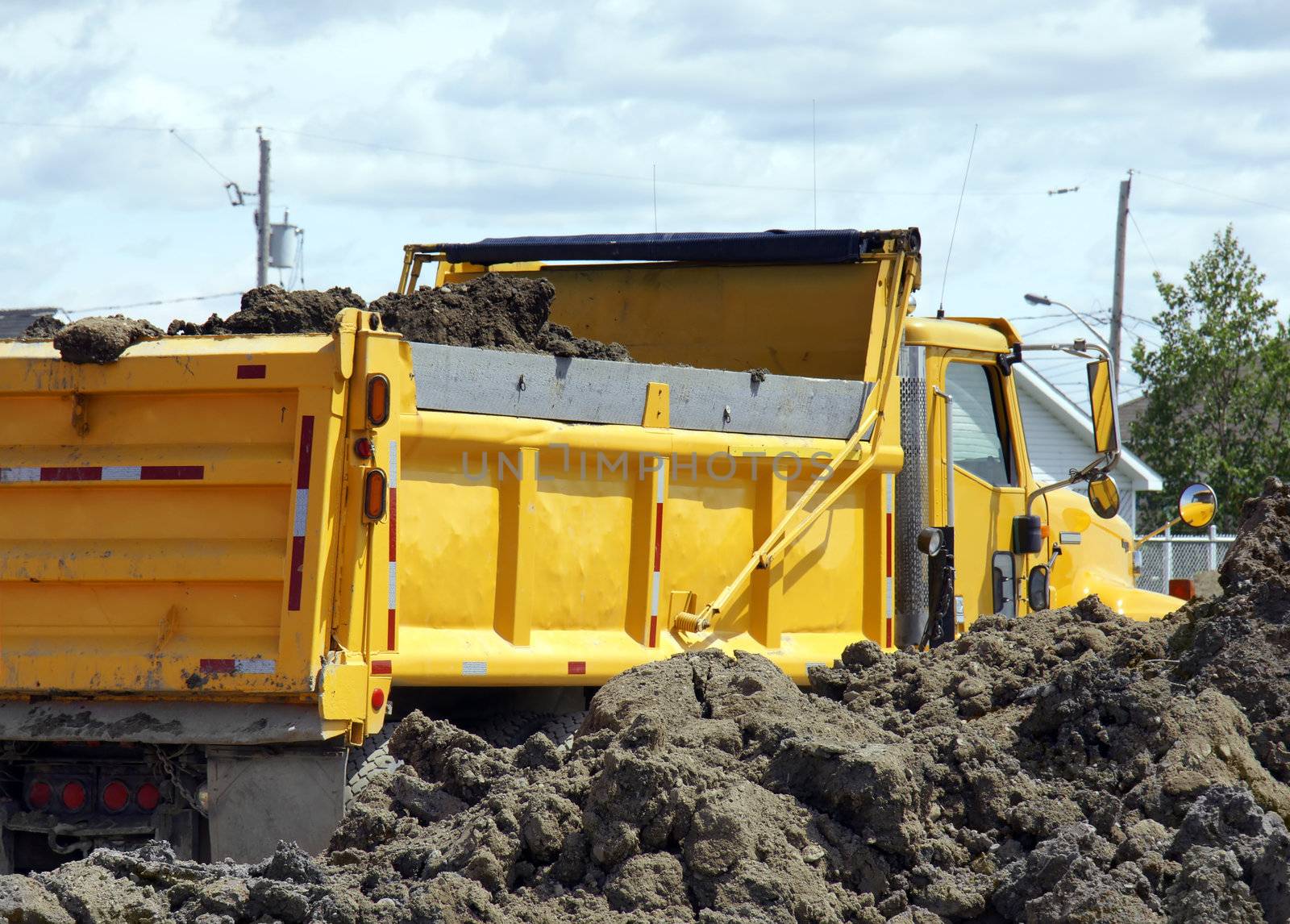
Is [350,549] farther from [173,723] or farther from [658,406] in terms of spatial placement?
[658,406]

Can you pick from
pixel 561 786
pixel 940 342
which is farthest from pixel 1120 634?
pixel 561 786

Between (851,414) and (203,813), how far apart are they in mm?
3156

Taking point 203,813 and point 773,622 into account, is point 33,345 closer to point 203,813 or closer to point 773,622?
point 203,813

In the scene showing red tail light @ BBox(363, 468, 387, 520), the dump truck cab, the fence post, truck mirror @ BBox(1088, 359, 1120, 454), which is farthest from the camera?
the fence post

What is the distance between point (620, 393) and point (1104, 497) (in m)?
2.98

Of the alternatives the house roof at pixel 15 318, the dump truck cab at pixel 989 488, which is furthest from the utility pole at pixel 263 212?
the dump truck cab at pixel 989 488

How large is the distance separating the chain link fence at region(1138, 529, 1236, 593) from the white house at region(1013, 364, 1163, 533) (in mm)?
1223

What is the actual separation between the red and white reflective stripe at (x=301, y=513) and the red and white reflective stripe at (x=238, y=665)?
19cm

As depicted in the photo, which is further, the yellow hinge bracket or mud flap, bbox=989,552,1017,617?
mud flap, bbox=989,552,1017,617

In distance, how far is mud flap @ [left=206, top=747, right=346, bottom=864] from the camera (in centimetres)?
493

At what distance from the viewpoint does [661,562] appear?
595 centimetres

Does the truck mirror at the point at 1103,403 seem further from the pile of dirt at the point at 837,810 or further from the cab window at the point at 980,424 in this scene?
the pile of dirt at the point at 837,810

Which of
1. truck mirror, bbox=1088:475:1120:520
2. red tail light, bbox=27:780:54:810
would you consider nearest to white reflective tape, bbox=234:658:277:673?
red tail light, bbox=27:780:54:810

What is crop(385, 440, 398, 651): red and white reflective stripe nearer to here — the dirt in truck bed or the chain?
the dirt in truck bed
